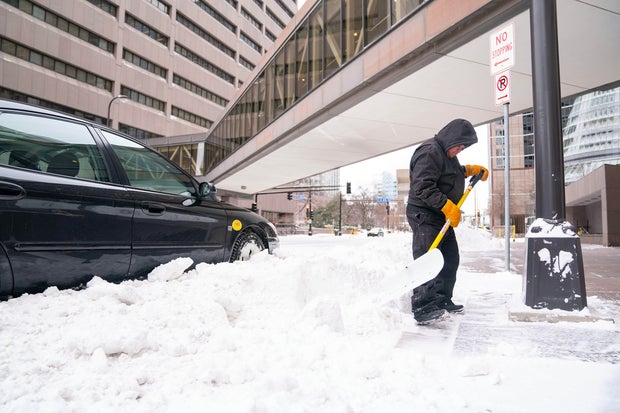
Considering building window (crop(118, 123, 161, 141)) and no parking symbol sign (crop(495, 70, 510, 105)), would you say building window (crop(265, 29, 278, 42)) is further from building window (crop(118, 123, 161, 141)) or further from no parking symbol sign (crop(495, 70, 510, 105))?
no parking symbol sign (crop(495, 70, 510, 105))

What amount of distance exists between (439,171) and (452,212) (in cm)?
41

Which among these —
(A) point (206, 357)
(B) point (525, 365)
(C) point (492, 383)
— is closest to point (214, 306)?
(A) point (206, 357)

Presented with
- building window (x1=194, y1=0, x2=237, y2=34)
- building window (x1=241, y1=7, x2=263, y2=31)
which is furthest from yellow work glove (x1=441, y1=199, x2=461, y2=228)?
building window (x1=241, y1=7, x2=263, y2=31)

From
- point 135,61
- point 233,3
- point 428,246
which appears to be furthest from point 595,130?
point 428,246

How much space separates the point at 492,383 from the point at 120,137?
330cm

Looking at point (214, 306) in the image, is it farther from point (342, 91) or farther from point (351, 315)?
point (342, 91)

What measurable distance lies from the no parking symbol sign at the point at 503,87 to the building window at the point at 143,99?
40.7m

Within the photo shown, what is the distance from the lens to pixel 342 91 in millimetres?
9633

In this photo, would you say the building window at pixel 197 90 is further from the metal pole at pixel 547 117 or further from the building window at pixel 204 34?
the metal pole at pixel 547 117

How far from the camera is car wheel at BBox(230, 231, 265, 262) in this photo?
3922mm

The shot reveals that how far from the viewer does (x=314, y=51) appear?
40.5ft

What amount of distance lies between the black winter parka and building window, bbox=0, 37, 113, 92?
3778 centimetres

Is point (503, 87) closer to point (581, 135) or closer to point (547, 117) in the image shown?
point (547, 117)

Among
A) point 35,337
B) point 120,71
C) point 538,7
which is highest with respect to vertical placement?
point 120,71
